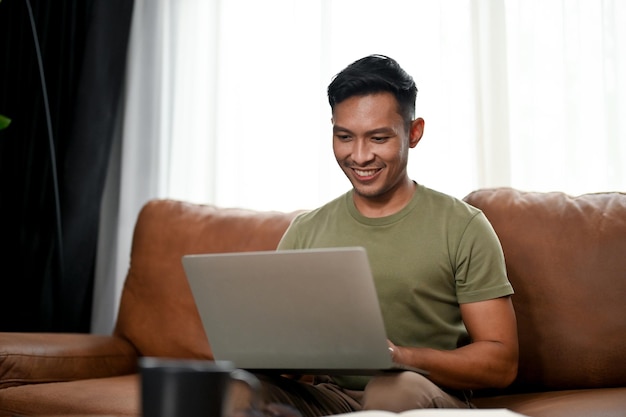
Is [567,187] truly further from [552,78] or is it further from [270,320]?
[270,320]

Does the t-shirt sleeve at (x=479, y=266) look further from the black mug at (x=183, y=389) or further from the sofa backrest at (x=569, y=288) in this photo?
the black mug at (x=183, y=389)

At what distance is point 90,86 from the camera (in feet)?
10.6

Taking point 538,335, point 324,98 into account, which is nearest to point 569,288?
point 538,335

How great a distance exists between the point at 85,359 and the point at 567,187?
1.51 metres

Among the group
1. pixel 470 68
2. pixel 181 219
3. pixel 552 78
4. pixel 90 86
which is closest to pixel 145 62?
pixel 90 86

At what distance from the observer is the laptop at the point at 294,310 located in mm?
1380

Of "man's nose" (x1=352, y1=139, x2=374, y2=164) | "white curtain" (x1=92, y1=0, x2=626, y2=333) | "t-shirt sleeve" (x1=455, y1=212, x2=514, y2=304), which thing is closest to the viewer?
"t-shirt sleeve" (x1=455, y1=212, x2=514, y2=304)

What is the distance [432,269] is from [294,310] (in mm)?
487

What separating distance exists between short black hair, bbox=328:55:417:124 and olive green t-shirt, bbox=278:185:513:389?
0.82 ft

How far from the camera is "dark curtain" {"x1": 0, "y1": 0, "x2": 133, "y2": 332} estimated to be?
3.21 m

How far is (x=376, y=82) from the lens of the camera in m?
1.89

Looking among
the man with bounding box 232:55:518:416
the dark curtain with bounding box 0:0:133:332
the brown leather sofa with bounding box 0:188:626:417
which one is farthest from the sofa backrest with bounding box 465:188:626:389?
the dark curtain with bounding box 0:0:133:332

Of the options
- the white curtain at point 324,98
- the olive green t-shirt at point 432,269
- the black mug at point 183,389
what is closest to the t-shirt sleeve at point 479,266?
the olive green t-shirt at point 432,269

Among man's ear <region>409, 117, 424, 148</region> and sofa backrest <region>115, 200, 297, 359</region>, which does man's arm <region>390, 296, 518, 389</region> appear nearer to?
man's ear <region>409, 117, 424, 148</region>
